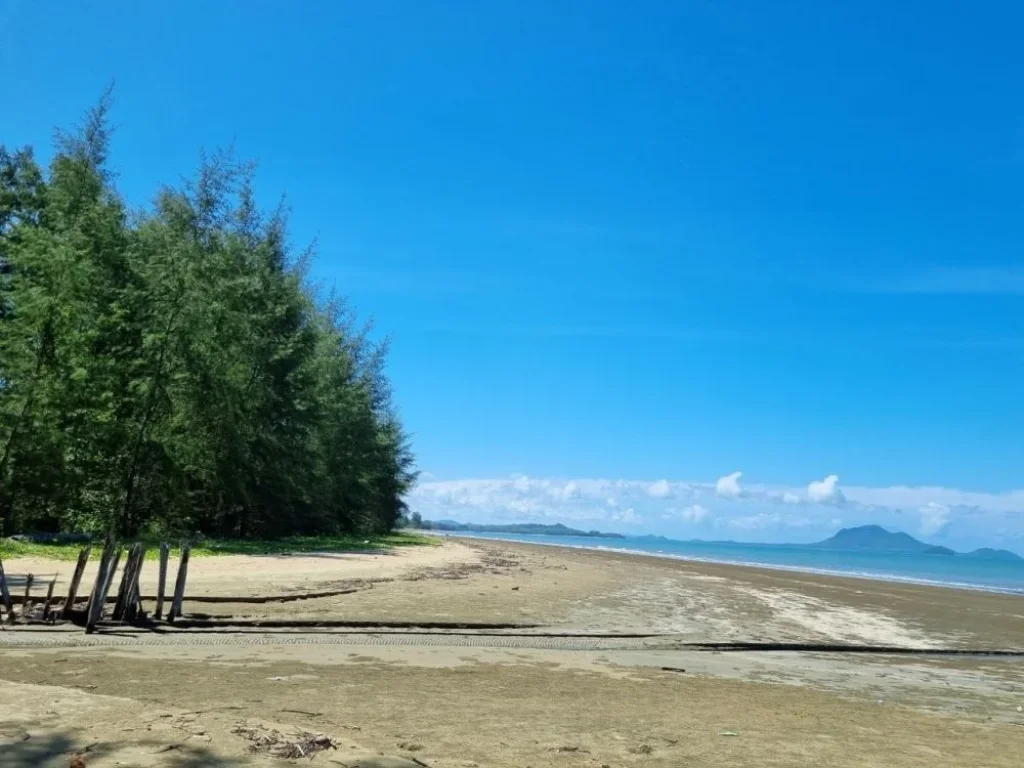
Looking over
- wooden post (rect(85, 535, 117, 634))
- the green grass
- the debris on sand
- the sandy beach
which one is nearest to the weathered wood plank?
wooden post (rect(85, 535, 117, 634))

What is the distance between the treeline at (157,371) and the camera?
76.5 feet

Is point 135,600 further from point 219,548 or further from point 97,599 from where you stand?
point 219,548

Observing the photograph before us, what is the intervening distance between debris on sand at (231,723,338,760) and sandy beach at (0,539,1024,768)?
0.10 metres

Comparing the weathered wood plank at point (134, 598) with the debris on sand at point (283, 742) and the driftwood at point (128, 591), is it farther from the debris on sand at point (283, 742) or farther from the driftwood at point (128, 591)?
the debris on sand at point (283, 742)

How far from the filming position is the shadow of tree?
18.4 ft

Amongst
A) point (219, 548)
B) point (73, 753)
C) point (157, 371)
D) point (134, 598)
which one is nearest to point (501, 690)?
point (73, 753)

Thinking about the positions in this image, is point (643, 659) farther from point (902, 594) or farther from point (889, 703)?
point (902, 594)

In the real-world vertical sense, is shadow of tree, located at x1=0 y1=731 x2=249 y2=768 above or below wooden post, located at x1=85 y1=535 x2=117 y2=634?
below

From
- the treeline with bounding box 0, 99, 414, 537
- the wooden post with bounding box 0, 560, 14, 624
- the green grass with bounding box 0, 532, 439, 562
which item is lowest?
the wooden post with bounding box 0, 560, 14, 624

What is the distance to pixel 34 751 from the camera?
229 inches

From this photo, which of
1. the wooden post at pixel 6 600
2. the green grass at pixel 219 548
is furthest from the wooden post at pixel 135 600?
the green grass at pixel 219 548

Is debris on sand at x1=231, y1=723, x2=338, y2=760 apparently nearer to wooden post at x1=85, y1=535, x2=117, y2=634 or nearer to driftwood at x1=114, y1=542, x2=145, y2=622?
wooden post at x1=85, y1=535, x2=117, y2=634

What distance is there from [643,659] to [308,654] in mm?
5079

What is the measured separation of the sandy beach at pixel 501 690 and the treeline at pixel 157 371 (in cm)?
492
